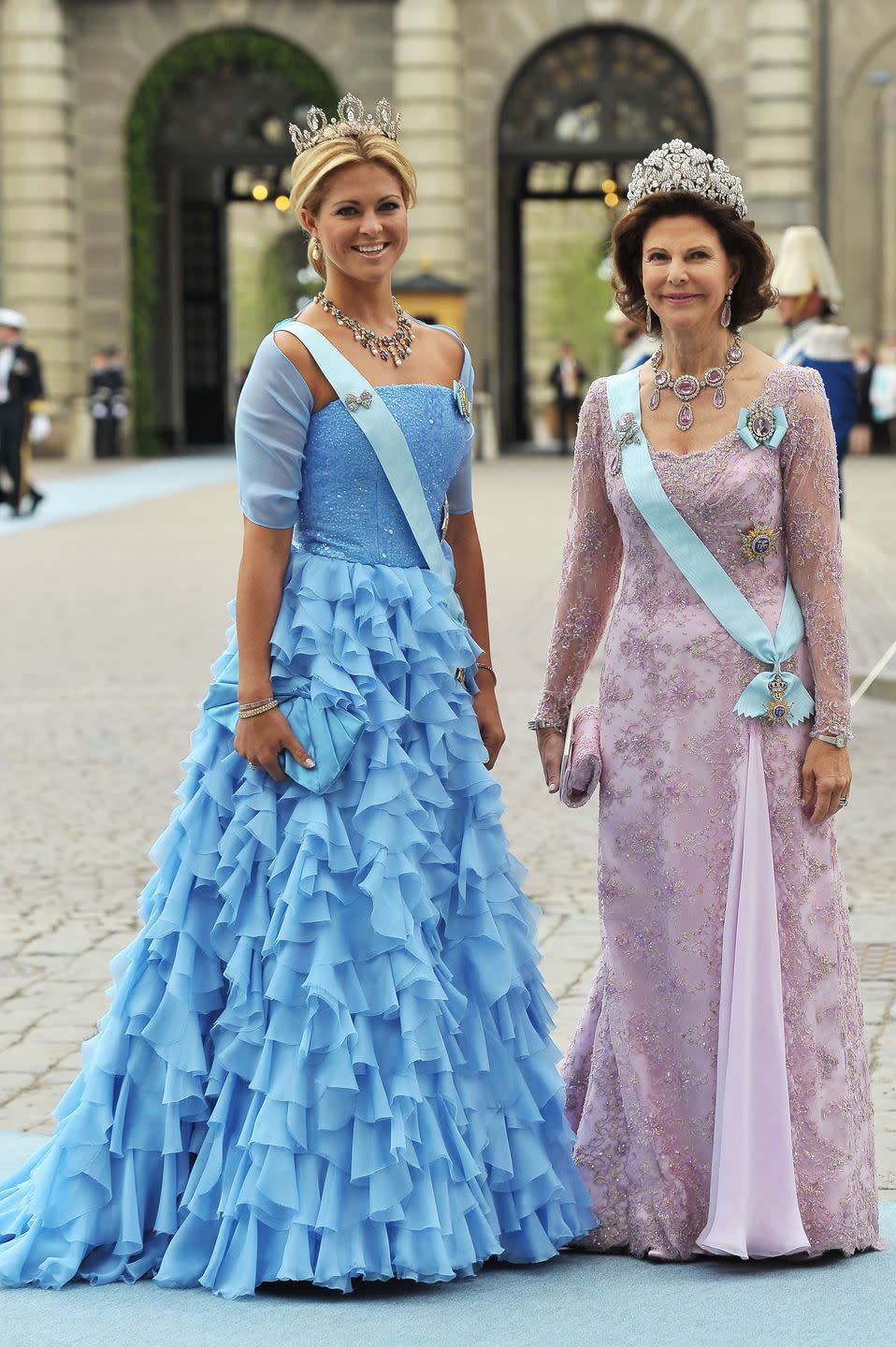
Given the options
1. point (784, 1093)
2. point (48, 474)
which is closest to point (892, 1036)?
point (784, 1093)

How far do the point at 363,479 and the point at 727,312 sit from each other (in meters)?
0.68

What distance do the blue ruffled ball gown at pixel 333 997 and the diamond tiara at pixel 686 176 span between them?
1.62 ft

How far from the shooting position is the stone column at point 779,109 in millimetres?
33125

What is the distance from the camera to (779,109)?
3322 centimetres

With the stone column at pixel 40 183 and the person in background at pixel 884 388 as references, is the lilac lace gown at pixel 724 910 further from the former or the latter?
the stone column at pixel 40 183

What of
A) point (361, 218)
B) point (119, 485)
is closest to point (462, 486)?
point (361, 218)

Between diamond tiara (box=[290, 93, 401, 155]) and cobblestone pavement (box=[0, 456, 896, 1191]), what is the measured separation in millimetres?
2156

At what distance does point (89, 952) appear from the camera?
6.51 m

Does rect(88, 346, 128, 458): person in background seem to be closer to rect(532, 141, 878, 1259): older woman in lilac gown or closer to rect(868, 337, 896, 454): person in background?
rect(868, 337, 896, 454): person in background

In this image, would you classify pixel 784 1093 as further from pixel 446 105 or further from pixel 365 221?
pixel 446 105

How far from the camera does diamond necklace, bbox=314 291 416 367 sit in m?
4.02

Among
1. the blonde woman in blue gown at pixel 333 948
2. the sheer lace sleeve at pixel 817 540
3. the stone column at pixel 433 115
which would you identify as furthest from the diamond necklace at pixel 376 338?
the stone column at pixel 433 115

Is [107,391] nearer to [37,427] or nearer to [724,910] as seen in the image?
[37,427]

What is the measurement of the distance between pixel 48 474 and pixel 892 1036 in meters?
26.5
